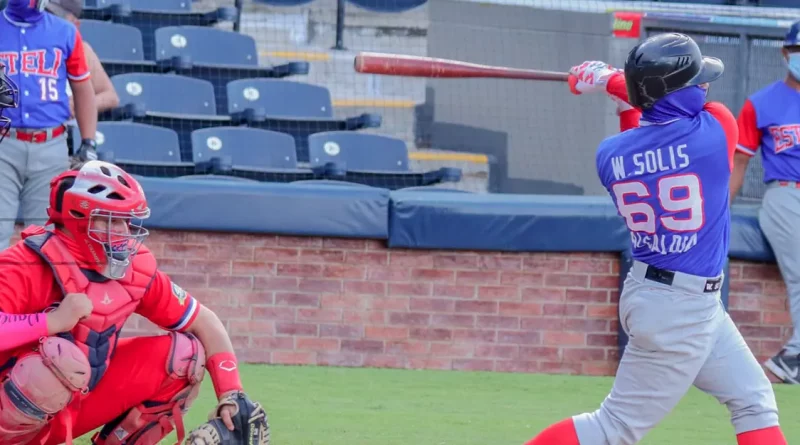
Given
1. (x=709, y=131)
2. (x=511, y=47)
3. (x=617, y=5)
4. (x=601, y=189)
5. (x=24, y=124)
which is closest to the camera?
(x=709, y=131)

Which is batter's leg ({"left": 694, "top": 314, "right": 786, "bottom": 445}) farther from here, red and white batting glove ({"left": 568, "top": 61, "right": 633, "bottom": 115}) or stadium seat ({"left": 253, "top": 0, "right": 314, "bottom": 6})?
stadium seat ({"left": 253, "top": 0, "right": 314, "bottom": 6})

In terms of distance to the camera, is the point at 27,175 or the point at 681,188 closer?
the point at 681,188

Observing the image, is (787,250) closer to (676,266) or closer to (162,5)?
(676,266)

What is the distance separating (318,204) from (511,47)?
304 cm

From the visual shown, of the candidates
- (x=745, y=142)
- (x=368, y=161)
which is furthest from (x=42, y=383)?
(x=368, y=161)

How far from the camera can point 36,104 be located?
214 inches

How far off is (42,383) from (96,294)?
1.03ft

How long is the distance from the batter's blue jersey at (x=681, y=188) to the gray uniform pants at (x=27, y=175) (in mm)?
2962

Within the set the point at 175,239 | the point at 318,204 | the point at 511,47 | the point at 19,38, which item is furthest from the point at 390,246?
the point at 511,47

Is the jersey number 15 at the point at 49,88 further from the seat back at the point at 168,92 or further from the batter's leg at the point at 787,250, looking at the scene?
the batter's leg at the point at 787,250

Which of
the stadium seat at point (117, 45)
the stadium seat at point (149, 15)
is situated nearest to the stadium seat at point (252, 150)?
the stadium seat at point (117, 45)

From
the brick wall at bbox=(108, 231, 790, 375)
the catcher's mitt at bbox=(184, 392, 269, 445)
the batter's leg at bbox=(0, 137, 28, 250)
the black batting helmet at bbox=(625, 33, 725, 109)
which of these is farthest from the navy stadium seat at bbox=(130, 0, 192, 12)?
the black batting helmet at bbox=(625, 33, 725, 109)

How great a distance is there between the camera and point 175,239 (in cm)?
641

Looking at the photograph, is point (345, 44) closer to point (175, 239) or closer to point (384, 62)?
point (175, 239)
